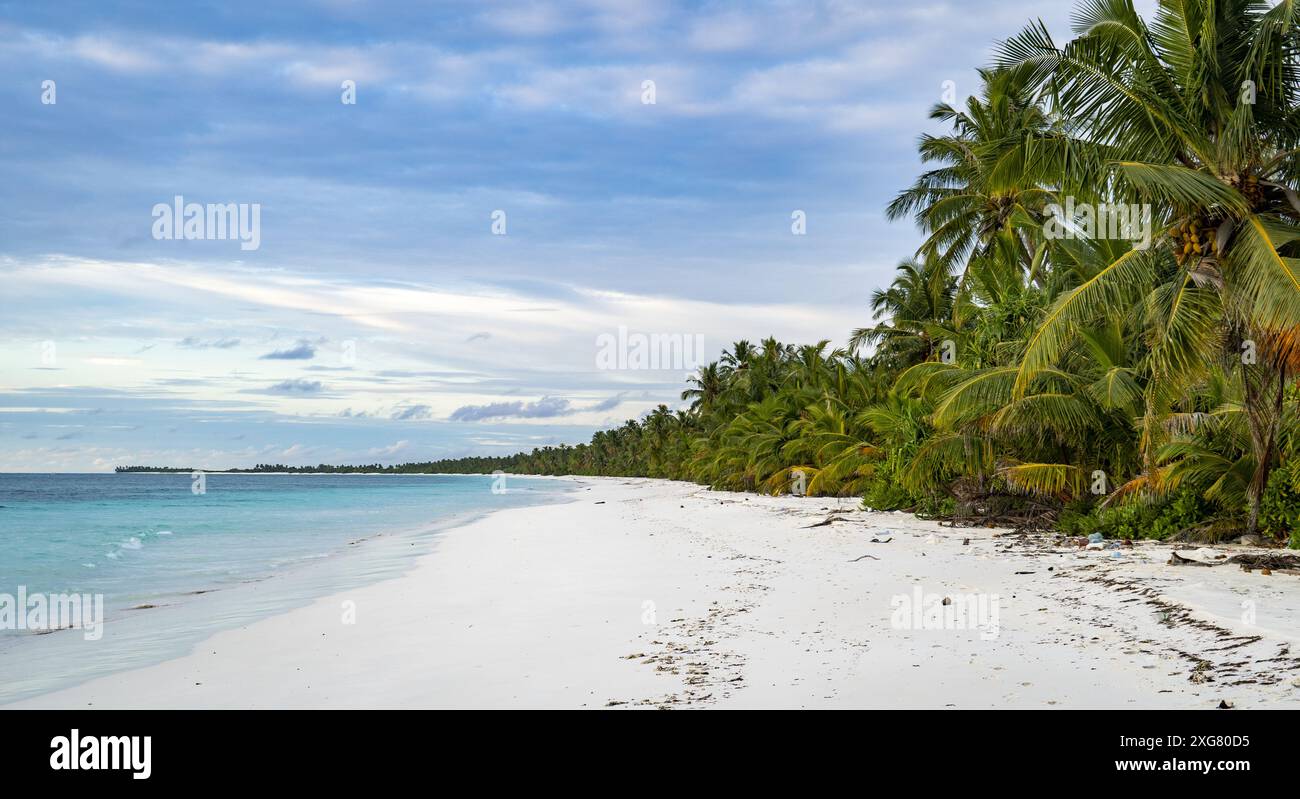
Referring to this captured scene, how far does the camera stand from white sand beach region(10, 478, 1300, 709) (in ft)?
17.5

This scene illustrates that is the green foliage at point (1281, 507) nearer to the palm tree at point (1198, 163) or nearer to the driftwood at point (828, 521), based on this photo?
the palm tree at point (1198, 163)

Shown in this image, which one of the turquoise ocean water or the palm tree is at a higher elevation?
the palm tree

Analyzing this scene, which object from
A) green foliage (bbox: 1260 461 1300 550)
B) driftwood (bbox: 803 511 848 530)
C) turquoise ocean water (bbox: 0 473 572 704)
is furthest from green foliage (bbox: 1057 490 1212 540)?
turquoise ocean water (bbox: 0 473 572 704)

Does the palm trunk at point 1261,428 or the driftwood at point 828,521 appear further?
the driftwood at point 828,521

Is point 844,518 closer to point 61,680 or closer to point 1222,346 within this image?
point 1222,346

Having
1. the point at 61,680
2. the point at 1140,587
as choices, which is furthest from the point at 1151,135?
the point at 61,680

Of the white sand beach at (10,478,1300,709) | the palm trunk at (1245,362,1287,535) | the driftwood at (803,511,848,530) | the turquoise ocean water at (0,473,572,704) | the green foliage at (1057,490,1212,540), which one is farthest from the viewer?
the driftwood at (803,511,848,530)

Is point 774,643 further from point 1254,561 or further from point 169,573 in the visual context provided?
point 169,573

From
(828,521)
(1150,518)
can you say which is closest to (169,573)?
(828,521)

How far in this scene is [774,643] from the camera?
6.91 meters

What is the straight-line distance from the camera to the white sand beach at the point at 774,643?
5336 mm

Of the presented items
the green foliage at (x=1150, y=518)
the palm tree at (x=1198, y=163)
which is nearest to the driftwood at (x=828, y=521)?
the green foliage at (x=1150, y=518)

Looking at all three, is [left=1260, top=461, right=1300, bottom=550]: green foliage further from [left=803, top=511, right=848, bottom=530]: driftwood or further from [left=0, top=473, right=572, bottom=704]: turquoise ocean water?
[left=0, top=473, right=572, bottom=704]: turquoise ocean water

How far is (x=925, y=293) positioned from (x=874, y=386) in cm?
539
